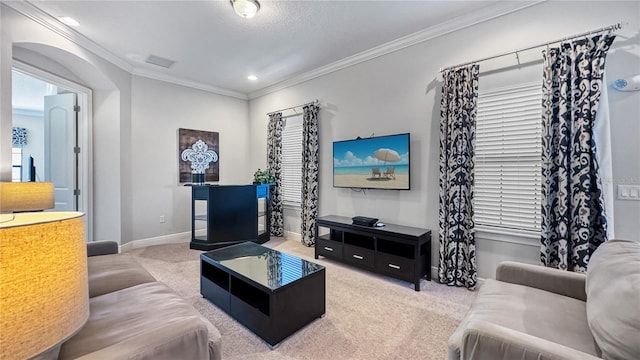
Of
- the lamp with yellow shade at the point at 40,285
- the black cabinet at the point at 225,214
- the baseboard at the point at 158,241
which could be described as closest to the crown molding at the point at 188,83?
the black cabinet at the point at 225,214

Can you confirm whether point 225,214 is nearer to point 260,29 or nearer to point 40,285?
point 260,29

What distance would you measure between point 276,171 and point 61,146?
3181 mm

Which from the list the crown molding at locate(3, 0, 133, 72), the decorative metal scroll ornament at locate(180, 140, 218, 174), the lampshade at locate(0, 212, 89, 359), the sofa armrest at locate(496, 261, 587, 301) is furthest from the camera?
the decorative metal scroll ornament at locate(180, 140, 218, 174)

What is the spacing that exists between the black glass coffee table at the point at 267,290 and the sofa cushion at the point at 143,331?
61cm

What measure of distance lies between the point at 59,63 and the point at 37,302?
4.45 metres

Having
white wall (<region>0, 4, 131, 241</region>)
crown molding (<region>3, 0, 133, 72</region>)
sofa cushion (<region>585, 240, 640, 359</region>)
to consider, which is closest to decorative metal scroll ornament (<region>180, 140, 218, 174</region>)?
white wall (<region>0, 4, 131, 241</region>)

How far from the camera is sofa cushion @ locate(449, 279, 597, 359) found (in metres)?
1.32

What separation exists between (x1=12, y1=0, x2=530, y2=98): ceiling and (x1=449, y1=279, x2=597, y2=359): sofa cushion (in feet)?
8.80

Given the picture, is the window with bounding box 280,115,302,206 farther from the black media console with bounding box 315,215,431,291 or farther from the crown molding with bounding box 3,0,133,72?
the crown molding with bounding box 3,0,133,72

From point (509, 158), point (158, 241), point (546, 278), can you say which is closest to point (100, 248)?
point (158, 241)

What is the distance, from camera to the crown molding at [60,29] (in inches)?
107

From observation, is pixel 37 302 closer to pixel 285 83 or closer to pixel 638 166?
pixel 638 166

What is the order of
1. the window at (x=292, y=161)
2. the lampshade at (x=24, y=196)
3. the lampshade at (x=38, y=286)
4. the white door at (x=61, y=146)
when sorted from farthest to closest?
the window at (x=292, y=161), the white door at (x=61, y=146), the lampshade at (x=24, y=196), the lampshade at (x=38, y=286)

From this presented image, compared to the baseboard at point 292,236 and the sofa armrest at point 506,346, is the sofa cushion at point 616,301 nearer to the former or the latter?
the sofa armrest at point 506,346
